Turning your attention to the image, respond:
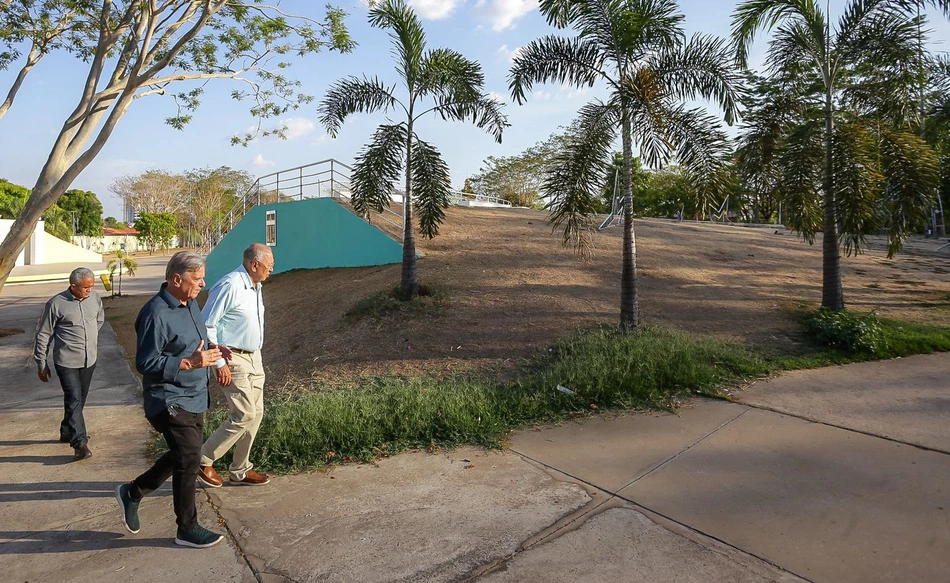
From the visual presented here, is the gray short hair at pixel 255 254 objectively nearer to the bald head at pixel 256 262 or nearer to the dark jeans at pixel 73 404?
the bald head at pixel 256 262

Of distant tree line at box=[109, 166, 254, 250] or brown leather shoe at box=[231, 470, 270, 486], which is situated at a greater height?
distant tree line at box=[109, 166, 254, 250]

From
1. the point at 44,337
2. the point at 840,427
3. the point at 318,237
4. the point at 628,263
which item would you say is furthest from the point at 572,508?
the point at 318,237

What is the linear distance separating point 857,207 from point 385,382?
6652mm

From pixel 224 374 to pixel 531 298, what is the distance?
6.46 m

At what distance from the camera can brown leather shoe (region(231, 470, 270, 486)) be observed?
4.12m

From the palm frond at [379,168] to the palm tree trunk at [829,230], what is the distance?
6.35m

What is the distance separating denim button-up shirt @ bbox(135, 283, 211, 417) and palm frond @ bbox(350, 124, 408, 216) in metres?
6.18

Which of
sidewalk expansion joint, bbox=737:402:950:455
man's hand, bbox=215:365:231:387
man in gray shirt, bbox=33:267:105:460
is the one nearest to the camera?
Answer: man's hand, bbox=215:365:231:387

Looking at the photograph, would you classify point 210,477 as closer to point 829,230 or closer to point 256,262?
point 256,262

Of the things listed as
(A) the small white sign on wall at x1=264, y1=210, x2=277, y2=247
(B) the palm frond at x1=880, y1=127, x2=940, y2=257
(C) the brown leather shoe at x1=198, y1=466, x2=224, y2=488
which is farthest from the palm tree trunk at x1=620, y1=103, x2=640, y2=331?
(A) the small white sign on wall at x1=264, y1=210, x2=277, y2=247

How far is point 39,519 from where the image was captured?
12.2 ft

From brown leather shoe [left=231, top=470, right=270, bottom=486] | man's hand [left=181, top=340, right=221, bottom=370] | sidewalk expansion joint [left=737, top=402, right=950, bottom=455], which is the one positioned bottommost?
brown leather shoe [left=231, top=470, right=270, bottom=486]

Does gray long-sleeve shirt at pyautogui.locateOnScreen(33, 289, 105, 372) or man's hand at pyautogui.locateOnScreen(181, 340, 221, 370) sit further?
gray long-sleeve shirt at pyautogui.locateOnScreen(33, 289, 105, 372)

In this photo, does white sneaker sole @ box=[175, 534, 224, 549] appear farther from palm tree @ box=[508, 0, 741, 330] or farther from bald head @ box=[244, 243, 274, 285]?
palm tree @ box=[508, 0, 741, 330]
